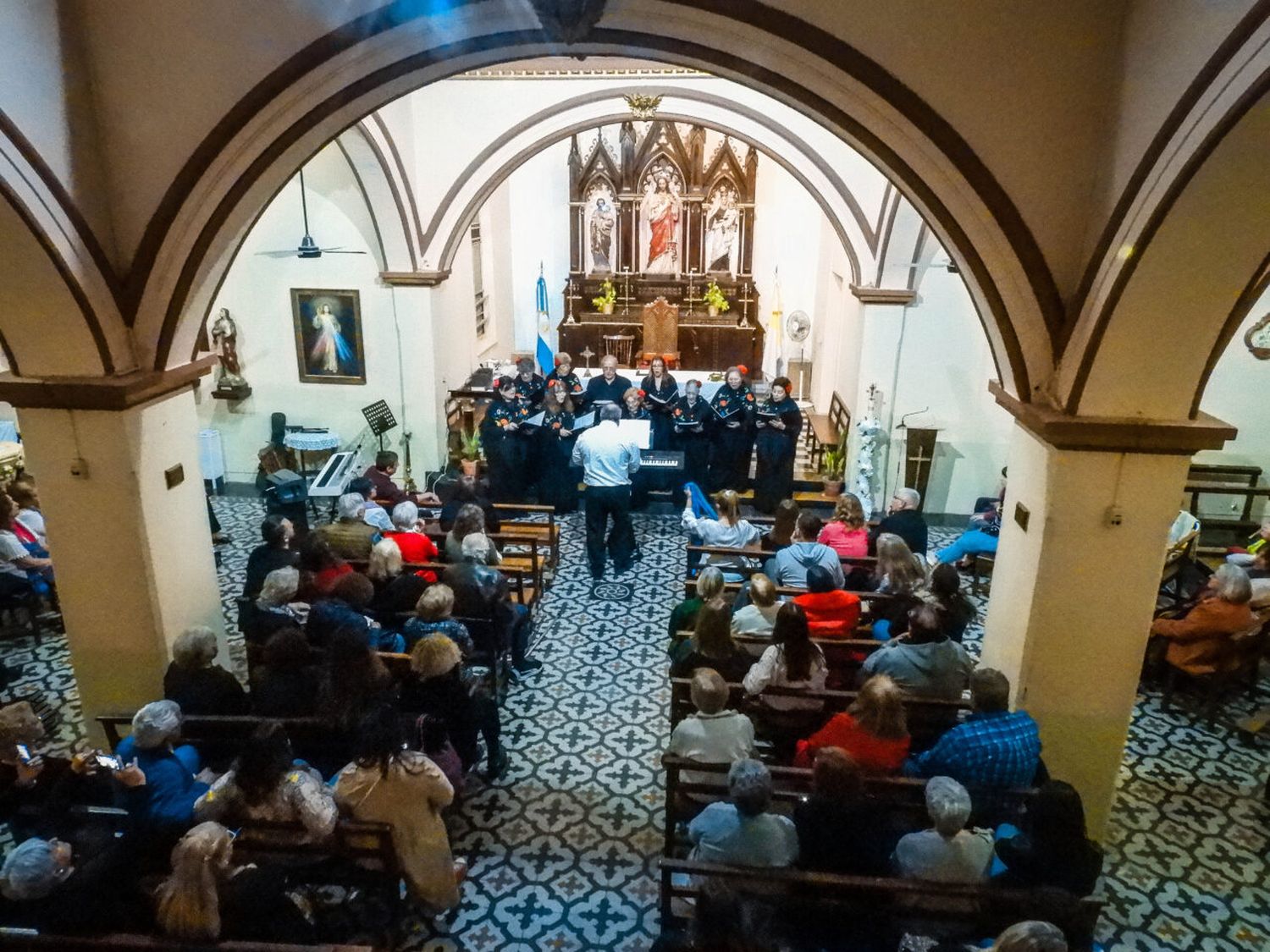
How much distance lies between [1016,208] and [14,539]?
7388mm

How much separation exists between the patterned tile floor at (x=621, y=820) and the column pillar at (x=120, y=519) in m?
1.04

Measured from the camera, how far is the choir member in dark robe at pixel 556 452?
9.81 meters

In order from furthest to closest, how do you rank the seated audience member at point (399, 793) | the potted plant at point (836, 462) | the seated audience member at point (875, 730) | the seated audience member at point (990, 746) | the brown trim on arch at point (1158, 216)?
1. the potted plant at point (836, 462)
2. the seated audience member at point (875, 730)
3. the seated audience member at point (990, 746)
4. the seated audience member at point (399, 793)
5. the brown trim on arch at point (1158, 216)

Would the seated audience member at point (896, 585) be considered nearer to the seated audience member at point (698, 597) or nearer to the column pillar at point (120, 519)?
the seated audience member at point (698, 597)

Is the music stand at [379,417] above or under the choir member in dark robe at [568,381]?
under

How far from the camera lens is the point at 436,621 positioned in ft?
17.2

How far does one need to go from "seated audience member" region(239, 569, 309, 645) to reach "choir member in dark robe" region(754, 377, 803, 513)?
5823mm

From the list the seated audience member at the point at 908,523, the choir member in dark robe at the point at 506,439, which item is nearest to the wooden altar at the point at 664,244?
the choir member in dark robe at the point at 506,439

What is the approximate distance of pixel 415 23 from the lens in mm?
4402

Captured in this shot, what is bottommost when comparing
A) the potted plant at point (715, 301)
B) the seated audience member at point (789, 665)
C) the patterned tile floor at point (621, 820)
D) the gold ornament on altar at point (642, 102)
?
the patterned tile floor at point (621, 820)

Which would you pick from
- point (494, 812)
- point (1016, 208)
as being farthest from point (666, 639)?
point (1016, 208)

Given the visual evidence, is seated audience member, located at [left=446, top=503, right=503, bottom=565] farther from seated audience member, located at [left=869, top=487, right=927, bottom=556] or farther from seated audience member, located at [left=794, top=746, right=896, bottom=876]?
seated audience member, located at [left=794, top=746, right=896, bottom=876]

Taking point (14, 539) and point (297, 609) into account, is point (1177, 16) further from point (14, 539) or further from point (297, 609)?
point (14, 539)

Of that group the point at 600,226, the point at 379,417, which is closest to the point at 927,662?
the point at 379,417
